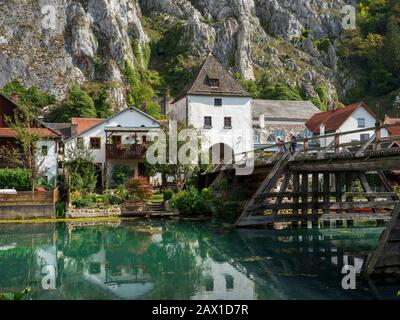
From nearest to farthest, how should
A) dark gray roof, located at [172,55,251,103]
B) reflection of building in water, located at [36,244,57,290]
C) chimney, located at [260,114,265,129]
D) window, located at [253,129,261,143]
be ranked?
1. reflection of building in water, located at [36,244,57,290]
2. dark gray roof, located at [172,55,251,103]
3. window, located at [253,129,261,143]
4. chimney, located at [260,114,265,129]

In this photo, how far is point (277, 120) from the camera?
2430 inches

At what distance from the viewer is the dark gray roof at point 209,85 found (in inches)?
1902

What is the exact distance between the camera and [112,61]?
3553 inches

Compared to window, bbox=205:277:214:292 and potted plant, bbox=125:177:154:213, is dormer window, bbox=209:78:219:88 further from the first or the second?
window, bbox=205:277:214:292

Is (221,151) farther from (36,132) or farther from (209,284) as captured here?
(209,284)

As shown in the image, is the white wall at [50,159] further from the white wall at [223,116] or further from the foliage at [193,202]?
the white wall at [223,116]

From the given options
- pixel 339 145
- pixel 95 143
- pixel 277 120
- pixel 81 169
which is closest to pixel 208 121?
pixel 95 143

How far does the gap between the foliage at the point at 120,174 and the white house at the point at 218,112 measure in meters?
7.27

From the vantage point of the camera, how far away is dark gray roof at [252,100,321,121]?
6219 centimetres

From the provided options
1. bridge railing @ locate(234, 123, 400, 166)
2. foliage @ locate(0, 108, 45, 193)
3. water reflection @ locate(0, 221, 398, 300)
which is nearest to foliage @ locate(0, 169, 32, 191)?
foliage @ locate(0, 108, 45, 193)

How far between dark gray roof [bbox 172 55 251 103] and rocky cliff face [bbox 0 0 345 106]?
31.8m

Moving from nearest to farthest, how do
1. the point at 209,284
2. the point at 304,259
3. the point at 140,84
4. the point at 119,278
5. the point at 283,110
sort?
the point at 209,284 → the point at 119,278 → the point at 304,259 → the point at 283,110 → the point at 140,84

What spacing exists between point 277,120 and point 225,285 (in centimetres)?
4804
